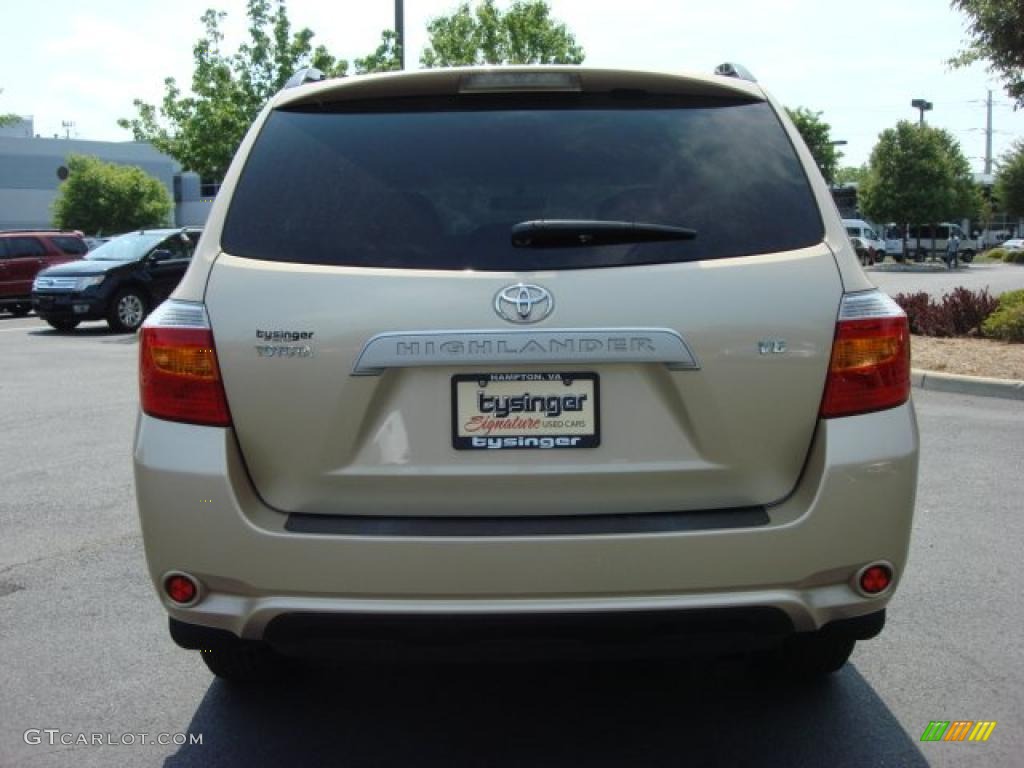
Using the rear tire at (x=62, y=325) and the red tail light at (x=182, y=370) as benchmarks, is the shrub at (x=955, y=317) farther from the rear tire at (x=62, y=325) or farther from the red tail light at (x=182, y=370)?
the rear tire at (x=62, y=325)

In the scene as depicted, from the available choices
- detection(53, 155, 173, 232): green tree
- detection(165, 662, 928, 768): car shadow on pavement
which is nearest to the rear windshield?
detection(165, 662, 928, 768): car shadow on pavement

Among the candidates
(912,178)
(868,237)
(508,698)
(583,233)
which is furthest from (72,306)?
(868,237)

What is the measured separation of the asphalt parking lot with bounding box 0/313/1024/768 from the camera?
322cm

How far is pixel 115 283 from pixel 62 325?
1.41 metres

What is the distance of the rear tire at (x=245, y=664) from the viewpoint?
3502 millimetres

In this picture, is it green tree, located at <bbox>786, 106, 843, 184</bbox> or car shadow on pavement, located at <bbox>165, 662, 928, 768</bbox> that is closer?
car shadow on pavement, located at <bbox>165, 662, 928, 768</bbox>

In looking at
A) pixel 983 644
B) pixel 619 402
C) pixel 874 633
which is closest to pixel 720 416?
pixel 619 402

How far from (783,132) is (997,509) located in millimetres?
3746

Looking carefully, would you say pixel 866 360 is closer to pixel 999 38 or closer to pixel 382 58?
pixel 999 38

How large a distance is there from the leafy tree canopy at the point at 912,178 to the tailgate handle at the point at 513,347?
50.3 metres

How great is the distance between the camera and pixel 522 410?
108 inches

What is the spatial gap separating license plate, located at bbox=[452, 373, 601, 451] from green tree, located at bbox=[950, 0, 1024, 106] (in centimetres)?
1205

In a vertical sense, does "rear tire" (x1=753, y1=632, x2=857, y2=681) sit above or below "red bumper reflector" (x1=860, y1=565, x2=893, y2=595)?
below

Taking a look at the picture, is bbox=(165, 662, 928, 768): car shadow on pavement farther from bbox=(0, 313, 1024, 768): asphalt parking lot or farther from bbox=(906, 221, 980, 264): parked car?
bbox=(906, 221, 980, 264): parked car
